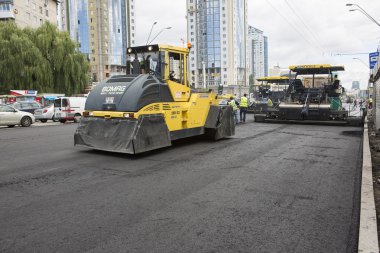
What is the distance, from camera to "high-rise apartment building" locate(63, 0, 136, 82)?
111 metres

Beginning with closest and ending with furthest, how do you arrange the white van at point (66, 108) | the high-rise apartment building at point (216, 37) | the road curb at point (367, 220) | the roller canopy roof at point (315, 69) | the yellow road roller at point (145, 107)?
the road curb at point (367, 220)
the yellow road roller at point (145, 107)
the roller canopy roof at point (315, 69)
the white van at point (66, 108)
the high-rise apartment building at point (216, 37)

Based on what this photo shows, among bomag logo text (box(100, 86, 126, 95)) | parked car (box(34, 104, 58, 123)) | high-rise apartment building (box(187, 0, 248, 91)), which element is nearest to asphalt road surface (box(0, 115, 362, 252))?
bomag logo text (box(100, 86, 126, 95))

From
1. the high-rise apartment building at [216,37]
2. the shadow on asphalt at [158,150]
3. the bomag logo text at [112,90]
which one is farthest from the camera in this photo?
the high-rise apartment building at [216,37]

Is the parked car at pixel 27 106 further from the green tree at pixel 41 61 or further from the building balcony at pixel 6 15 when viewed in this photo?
the building balcony at pixel 6 15

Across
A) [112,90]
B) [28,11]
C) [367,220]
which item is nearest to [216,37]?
[28,11]

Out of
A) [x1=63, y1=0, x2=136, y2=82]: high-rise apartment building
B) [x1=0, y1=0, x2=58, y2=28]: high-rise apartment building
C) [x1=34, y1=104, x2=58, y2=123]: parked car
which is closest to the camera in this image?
[x1=34, y1=104, x2=58, y2=123]: parked car

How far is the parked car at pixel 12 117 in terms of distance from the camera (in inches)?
849

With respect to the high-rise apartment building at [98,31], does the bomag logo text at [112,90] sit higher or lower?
lower

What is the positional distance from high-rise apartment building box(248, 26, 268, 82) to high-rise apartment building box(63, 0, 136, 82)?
5592 centimetres

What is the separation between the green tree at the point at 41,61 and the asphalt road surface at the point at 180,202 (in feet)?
100

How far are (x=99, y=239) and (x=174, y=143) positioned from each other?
298 inches

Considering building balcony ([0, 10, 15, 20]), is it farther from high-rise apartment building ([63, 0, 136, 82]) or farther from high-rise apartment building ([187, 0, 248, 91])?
high-rise apartment building ([187, 0, 248, 91])

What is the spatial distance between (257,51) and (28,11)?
112731 mm

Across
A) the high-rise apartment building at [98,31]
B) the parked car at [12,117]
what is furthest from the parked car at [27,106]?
the high-rise apartment building at [98,31]
